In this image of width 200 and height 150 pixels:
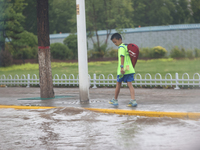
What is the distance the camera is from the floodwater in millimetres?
4953

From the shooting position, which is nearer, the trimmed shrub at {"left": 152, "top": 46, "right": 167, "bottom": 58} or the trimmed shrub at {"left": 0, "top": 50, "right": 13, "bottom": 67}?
the trimmed shrub at {"left": 0, "top": 50, "right": 13, "bottom": 67}

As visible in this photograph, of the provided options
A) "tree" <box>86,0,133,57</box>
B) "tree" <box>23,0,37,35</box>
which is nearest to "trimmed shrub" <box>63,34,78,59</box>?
"tree" <box>86,0,133,57</box>

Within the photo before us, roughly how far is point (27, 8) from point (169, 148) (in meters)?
36.9

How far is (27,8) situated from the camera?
38.9 m

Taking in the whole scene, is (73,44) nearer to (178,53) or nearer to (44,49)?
(178,53)

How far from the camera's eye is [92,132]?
5871 mm

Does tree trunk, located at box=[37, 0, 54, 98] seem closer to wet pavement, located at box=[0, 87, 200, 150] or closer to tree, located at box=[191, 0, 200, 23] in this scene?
wet pavement, located at box=[0, 87, 200, 150]

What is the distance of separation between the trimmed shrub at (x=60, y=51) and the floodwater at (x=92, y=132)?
76.4ft

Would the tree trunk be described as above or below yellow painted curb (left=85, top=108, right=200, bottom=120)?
above

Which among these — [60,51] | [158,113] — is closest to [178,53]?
[60,51]

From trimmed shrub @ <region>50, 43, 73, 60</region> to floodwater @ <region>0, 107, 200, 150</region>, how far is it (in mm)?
23272

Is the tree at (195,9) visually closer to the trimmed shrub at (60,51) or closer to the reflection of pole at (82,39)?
the trimmed shrub at (60,51)

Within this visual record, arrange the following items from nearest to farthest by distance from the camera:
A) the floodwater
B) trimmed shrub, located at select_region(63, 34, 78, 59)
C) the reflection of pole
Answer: the floodwater < the reflection of pole < trimmed shrub, located at select_region(63, 34, 78, 59)

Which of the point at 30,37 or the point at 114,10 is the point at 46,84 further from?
the point at 114,10
